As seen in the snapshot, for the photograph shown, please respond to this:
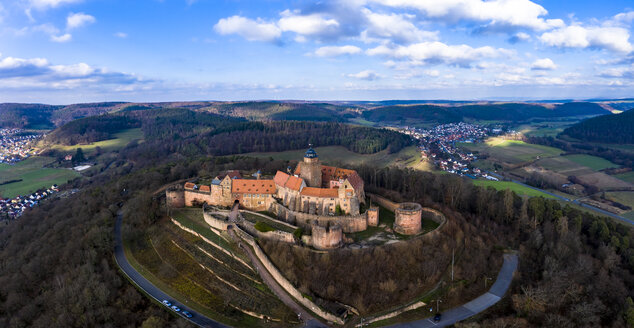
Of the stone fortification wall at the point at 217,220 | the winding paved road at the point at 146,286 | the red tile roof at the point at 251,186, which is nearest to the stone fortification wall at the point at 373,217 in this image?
the red tile roof at the point at 251,186

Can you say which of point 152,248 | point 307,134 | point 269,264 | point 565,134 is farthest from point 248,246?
point 565,134

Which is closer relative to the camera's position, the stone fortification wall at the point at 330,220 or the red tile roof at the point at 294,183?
the stone fortification wall at the point at 330,220

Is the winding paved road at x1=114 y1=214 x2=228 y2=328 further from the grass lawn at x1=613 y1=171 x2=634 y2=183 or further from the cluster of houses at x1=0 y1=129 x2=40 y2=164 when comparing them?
the cluster of houses at x1=0 y1=129 x2=40 y2=164

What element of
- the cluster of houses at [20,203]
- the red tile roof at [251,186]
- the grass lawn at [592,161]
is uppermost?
the red tile roof at [251,186]

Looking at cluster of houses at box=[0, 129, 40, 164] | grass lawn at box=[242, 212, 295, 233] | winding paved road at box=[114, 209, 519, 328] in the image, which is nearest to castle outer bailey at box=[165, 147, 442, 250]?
grass lawn at box=[242, 212, 295, 233]

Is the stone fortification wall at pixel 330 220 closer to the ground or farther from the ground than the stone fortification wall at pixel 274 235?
farther from the ground

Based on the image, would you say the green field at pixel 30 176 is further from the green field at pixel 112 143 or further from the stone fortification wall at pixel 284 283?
the stone fortification wall at pixel 284 283

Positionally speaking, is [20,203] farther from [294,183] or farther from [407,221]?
→ [407,221]
